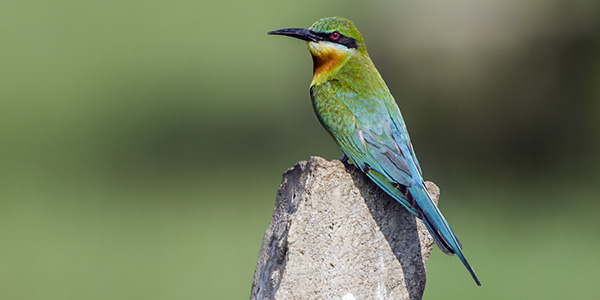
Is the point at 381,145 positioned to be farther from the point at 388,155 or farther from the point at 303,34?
the point at 303,34

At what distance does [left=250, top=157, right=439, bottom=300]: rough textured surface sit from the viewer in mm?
2277

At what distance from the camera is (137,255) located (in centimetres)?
579

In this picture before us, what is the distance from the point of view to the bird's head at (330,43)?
9.98 feet

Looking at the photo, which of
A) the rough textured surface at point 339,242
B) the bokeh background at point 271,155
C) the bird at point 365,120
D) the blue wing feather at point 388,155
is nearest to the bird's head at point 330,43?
the bird at point 365,120

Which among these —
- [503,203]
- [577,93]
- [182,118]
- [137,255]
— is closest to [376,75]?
[137,255]

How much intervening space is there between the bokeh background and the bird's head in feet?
7.10

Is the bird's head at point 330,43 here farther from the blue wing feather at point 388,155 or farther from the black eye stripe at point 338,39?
the blue wing feather at point 388,155

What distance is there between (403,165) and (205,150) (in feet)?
17.2

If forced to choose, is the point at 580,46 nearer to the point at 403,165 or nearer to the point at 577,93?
the point at 577,93

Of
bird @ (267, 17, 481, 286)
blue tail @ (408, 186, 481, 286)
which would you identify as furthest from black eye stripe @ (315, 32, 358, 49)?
blue tail @ (408, 186, 481, 286)

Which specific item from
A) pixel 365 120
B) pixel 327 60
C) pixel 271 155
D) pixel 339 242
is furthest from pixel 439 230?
pixel 271 155

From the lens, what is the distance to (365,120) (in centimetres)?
270

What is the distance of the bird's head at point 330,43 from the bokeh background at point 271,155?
217 cm

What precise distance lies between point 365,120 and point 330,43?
47 cm
